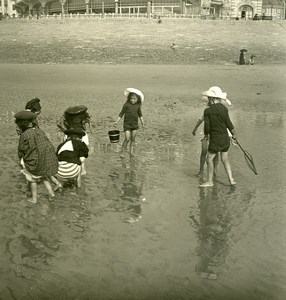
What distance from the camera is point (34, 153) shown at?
6.71 m

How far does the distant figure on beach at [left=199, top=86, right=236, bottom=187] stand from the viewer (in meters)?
7.41

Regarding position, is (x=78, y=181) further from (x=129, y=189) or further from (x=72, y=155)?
(x=129, y=189)

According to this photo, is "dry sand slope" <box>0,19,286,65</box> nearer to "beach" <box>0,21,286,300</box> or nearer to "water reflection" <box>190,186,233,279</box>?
"beach" <box>0,21,286,300</box>

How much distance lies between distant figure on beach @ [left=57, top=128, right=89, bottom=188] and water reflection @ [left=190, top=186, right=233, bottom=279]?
71.2 inches

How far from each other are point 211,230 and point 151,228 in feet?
2.27

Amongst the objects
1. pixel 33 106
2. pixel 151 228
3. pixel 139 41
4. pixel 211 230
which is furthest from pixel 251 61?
pixel 151 228

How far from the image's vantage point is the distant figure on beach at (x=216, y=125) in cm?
741

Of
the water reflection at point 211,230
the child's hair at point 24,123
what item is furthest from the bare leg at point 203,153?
the child's hair at point 24,123

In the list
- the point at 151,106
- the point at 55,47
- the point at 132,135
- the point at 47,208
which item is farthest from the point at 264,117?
the point at 55,47

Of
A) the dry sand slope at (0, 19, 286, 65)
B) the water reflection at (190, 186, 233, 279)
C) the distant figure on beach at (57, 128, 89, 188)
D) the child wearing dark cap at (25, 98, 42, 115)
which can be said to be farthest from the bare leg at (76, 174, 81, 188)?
the dry sand slope at (0, 19, 286, 65)

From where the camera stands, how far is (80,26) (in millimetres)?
46188

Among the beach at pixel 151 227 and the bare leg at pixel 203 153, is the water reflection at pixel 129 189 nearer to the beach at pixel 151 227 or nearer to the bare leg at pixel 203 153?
the beach at pixel 151 227

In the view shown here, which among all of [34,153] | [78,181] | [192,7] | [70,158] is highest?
[192,7]

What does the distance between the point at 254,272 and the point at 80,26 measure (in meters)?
43.7
